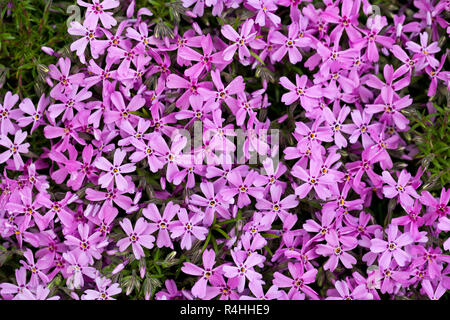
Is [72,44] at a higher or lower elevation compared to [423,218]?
higher

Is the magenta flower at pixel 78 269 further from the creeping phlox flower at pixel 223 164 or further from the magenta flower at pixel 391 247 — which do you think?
the magenta flower at pixel 391 247

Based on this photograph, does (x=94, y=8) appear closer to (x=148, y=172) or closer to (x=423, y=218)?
(x=148, y=172)

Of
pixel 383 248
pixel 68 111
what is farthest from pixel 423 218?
pixel 68 111

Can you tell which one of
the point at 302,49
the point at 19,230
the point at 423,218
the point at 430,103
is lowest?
the point at 19,230

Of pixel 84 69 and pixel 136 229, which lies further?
pixel 84 69

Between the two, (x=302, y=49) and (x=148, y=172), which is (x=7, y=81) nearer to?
(x=148, y=172)

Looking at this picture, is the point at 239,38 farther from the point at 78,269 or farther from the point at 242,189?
the point at 78,269

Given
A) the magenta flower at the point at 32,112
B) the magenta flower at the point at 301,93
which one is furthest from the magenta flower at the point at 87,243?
the magenta flower at the point at 301,93
